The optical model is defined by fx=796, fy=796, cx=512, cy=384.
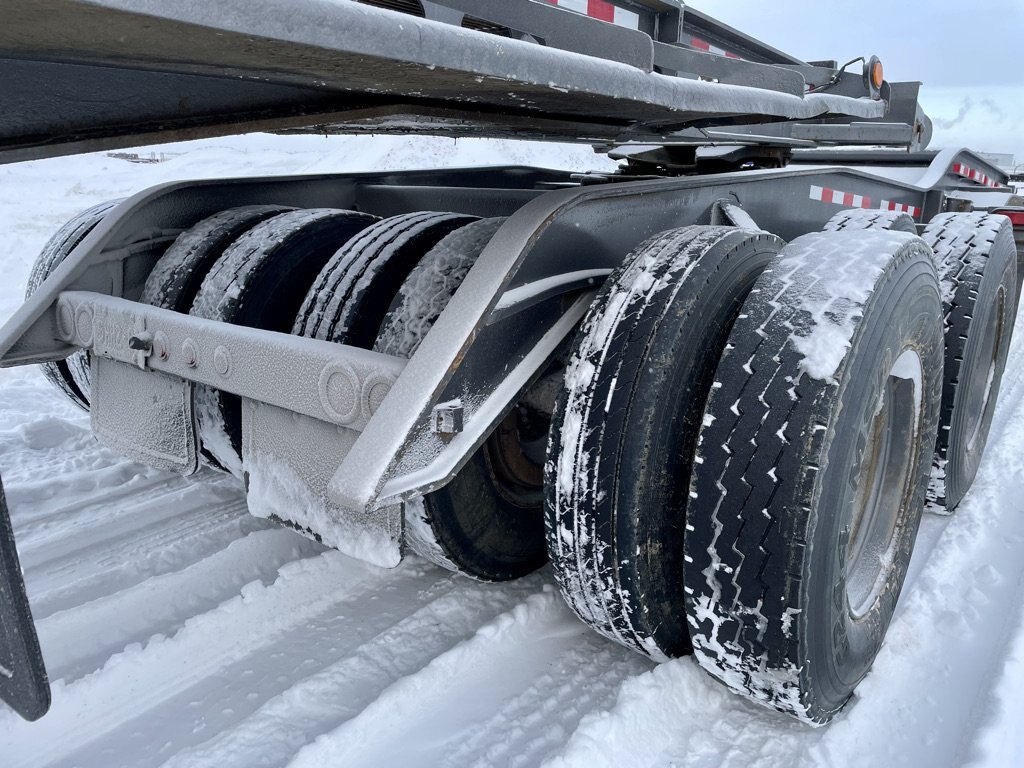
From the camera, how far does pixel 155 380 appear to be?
2.18 metres

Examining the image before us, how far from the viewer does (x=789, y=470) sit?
1.54 m

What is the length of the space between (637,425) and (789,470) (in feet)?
1.05

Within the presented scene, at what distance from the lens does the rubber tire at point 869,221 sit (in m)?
2.92

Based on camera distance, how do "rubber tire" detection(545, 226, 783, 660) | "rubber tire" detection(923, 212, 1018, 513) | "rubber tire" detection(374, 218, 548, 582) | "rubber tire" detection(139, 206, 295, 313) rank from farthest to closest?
"rubber tire" detection(923, 212, 1018, 513) < "rubber tire" detection(139, 206, 295, 313) < "rubber tire" detection(374, 218, 548, 582) < "rubber tire" detection(545, 226, 783, 660)

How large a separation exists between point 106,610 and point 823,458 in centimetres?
198

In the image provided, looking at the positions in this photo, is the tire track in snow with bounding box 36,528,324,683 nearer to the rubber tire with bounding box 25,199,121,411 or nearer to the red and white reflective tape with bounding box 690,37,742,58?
the rubber tire with bounding box 25,199,121,411

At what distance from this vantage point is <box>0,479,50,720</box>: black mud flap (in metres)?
1.50

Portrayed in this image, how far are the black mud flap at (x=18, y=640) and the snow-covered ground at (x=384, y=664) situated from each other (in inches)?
13.3

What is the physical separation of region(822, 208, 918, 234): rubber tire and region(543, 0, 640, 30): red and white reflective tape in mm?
1044

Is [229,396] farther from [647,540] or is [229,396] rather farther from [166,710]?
[647,540]

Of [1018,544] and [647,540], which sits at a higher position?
[647,540]

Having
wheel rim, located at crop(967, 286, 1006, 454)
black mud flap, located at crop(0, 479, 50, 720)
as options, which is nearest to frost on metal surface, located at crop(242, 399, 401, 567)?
black mud flap, located at crop(0, 479, 50, 720)

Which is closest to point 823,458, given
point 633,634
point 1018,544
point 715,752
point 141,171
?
point 633,634

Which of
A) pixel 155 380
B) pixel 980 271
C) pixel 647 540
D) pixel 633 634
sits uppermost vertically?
pixel 980 271
